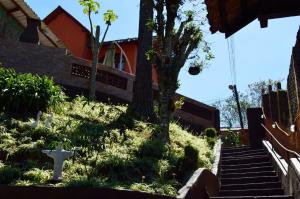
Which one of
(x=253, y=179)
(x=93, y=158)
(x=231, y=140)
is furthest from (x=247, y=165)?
(x=231, y=140)

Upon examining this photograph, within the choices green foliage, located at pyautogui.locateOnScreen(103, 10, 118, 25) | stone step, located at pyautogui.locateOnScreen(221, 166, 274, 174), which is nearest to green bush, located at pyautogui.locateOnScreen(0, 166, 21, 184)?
stone step, located at pyautogui.locateOnScreen(221, 166, 274, 174)

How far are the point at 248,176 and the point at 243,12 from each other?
5527 millimetres

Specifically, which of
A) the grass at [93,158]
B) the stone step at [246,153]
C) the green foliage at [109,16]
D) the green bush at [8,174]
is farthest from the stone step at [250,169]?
the green foliage at [109,16]

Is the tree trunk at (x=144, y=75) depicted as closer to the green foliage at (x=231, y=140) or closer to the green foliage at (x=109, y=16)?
the green foliage at (x=109, y=16)

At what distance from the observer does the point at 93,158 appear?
32.8ft

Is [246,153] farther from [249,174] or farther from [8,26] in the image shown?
[8,26]

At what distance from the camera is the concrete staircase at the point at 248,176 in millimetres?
10695

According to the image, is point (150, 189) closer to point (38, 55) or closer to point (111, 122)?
point (111, 122)

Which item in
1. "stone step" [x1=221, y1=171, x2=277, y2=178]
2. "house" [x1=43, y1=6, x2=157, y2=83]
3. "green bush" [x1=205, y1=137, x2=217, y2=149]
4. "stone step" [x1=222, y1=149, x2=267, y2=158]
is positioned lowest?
"stone step" [x1=221, y1=171, x2=277, y2=178]

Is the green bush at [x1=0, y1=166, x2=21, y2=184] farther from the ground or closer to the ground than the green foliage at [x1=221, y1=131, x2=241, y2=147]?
closer to the ground

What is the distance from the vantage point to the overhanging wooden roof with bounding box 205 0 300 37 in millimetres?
8094

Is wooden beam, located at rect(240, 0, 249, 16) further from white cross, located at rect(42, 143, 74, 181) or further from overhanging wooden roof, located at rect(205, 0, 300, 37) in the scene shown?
white cross, located at rect(42, 143, 74, 181)

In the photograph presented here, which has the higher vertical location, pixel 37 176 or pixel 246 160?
pixel 246 160

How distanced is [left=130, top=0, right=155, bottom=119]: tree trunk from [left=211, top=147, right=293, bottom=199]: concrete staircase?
136 inches
